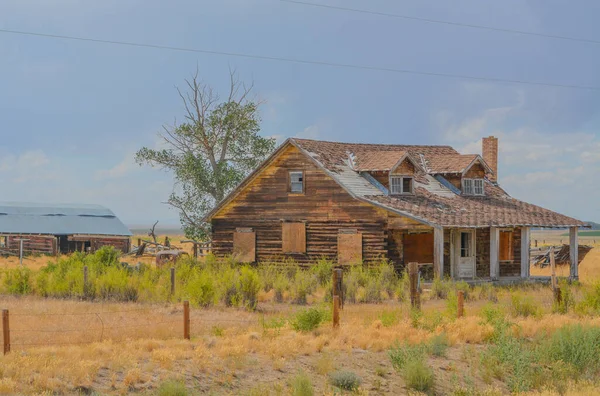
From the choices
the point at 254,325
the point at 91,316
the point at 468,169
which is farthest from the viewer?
the point at 468,169

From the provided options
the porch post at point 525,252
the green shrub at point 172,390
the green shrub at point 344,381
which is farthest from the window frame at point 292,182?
the green shrub at point 172,390

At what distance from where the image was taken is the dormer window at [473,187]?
119 ft

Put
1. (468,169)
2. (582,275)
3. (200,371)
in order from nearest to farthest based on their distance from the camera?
(200,371)
(468,169)
(582,275)

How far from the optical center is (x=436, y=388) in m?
15.4

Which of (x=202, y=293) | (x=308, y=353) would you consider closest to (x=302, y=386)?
(x=308, y=353)

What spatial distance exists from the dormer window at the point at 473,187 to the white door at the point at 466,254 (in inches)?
139

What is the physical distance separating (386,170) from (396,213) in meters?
3.42

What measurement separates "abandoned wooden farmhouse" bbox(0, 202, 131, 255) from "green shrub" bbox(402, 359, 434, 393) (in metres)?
39.3

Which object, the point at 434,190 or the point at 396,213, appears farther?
the point at 434,190

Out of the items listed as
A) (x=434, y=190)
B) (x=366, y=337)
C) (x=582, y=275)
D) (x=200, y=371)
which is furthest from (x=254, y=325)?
(x=582, y=275)

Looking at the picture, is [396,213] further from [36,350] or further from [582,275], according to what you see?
[36,350]

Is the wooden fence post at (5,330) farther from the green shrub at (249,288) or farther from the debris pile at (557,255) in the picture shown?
the debris pile at (557,255)

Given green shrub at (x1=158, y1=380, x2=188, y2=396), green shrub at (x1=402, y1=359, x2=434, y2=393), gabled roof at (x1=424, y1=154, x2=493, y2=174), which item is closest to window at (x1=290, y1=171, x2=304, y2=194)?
gabled roof at (x1=424, y1=154, x2=493, y2=174)

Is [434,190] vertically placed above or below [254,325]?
above
